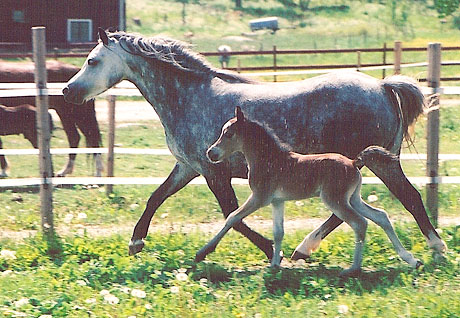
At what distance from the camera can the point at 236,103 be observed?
7348 millimetres

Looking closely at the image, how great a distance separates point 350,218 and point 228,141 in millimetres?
1063

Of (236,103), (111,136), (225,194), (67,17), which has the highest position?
(236,103)

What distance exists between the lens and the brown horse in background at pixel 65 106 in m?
12.6

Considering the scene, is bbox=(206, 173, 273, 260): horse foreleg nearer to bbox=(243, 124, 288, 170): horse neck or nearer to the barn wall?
bbox=(243, 124, 288, 170): horse neck

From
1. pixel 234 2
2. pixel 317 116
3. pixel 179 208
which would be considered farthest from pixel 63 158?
pixel 234 2

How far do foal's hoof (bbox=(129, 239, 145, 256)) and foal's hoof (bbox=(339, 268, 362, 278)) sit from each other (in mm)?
1758

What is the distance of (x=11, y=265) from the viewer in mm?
7125

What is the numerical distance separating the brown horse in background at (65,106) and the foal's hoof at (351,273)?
20.9ft

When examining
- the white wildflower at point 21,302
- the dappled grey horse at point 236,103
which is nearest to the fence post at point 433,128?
the dappled grey horse at point 236,103

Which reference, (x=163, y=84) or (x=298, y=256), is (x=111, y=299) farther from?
(x=163, y=84)

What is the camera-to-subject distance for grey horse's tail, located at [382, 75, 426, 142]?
7.21 metres

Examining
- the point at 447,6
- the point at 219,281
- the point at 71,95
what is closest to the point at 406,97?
the point at 219,281

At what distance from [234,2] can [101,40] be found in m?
42.8

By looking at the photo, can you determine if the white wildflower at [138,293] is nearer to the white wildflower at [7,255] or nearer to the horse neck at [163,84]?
the white wildflower at [7,255]
